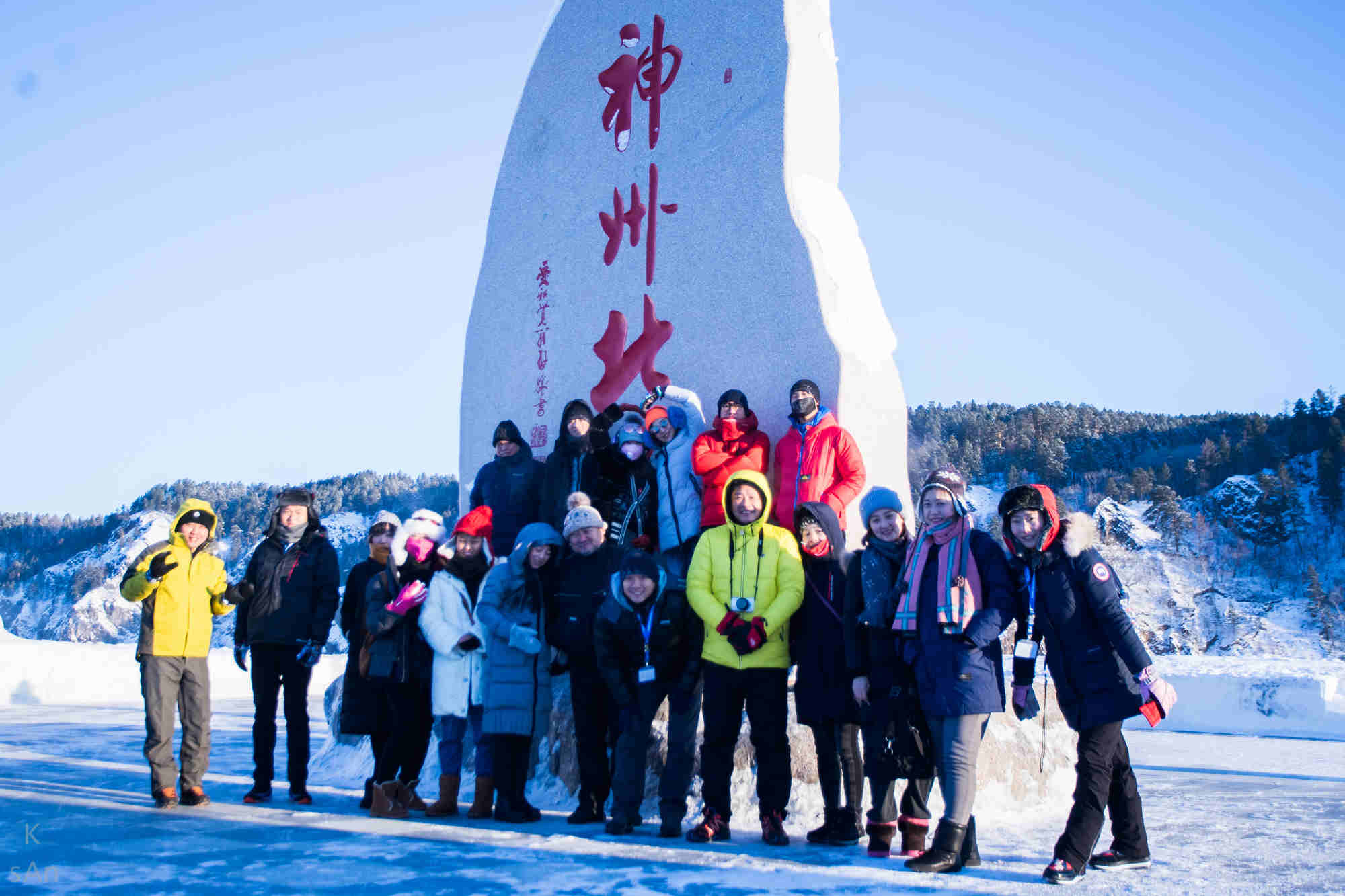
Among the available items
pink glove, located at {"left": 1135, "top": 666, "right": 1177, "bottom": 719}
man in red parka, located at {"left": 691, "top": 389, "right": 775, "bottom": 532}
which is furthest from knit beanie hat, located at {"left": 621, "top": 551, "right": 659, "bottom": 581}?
pink glove, located at {"left": 1135, "top": 666, "right": 1177, "bottom": 719}

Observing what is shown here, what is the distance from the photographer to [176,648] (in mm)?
4059

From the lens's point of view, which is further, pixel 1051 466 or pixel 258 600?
pixel 1051 466

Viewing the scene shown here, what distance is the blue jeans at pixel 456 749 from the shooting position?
12.8 ft

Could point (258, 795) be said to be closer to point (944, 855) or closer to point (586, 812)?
point (586, 812)

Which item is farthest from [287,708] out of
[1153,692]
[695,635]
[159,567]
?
[1153,692]

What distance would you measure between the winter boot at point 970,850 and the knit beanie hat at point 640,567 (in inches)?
53.0

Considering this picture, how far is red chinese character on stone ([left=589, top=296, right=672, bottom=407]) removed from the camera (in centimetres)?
527

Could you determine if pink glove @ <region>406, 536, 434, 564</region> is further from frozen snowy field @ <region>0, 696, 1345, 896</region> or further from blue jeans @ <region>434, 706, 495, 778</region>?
frozen snowy field @ <region>0, 696, 1345, 896</region>

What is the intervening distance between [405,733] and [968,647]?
A: 89.8 inches

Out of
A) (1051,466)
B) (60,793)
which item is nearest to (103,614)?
(1051,466)

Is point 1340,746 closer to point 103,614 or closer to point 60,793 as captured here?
point 60,793

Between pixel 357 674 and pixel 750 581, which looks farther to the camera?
pixel 357 674

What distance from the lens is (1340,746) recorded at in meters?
8.26

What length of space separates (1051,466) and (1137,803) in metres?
45.4
